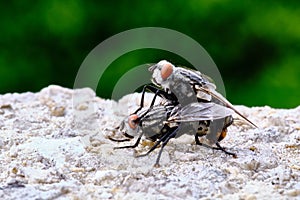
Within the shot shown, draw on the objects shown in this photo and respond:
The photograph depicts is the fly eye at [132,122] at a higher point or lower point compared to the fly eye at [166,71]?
lower

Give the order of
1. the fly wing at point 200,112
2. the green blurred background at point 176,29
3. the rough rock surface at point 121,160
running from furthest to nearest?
the green blurred background at point 176,29 → the fly wing at point 200,112 → the rough rock surface at point 121,160

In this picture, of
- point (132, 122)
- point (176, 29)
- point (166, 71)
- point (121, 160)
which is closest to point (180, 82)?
point (166, 71)

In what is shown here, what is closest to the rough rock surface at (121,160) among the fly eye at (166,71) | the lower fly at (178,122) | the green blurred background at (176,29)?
the lower fly at (178,122)

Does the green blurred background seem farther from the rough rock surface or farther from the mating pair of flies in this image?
the mating pair of flies

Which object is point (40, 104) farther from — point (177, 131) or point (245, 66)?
point (245, 66)

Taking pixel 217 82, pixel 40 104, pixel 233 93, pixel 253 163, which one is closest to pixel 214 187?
pixel 253 163

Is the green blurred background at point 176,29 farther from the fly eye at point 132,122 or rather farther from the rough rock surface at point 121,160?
the fly eye at point 132,122

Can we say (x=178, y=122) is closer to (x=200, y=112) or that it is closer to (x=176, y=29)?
(x=200, y=112)
